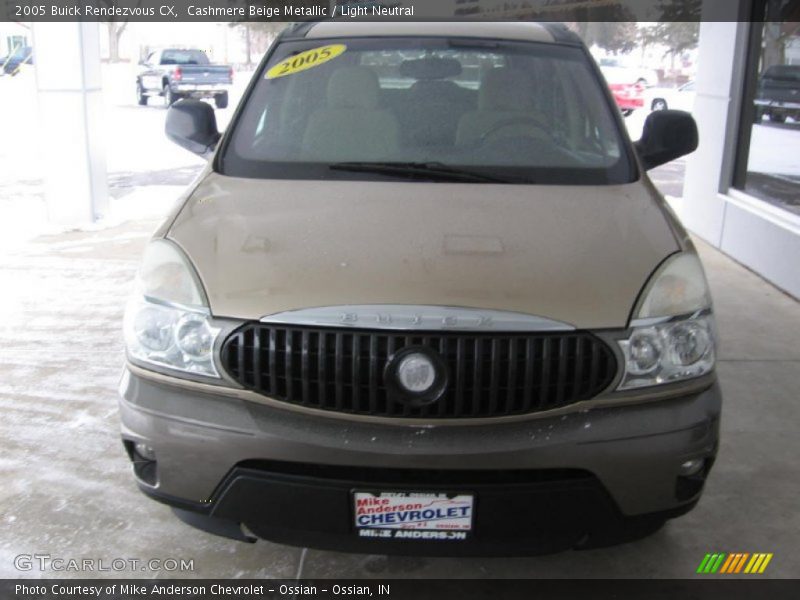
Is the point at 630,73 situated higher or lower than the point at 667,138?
lower

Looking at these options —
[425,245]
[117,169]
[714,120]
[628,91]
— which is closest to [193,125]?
[425,245]

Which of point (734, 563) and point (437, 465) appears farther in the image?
point (734, 563)

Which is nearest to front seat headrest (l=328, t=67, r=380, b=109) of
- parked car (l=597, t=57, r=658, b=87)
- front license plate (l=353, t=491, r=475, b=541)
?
front license plate (l=353, t=491, r=475, b=541)

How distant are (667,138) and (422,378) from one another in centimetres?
201

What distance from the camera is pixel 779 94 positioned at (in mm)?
7012

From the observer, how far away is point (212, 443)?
2.32 meters

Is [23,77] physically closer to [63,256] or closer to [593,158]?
[63,256]

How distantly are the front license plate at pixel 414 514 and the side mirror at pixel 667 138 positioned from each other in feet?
6.45

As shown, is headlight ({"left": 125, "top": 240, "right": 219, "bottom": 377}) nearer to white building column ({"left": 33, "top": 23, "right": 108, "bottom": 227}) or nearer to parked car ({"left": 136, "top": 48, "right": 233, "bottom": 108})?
white building column ({"left": 33, "top": 23, "right": 108, "bottom": 227})

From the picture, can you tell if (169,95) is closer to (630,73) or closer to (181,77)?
(181,77)

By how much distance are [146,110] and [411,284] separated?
76.8ft

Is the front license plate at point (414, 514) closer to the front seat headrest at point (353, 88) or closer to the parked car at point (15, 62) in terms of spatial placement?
the front seat headrest at point (353, 88)

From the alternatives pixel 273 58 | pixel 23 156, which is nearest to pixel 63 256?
pixel 273 58

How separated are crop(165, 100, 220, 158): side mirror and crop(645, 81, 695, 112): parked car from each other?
2023 cm
